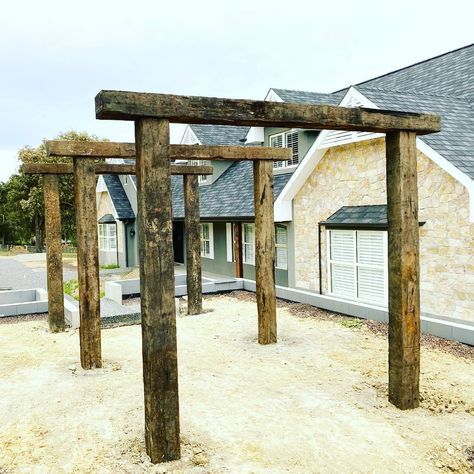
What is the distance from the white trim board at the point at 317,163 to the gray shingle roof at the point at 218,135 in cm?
760

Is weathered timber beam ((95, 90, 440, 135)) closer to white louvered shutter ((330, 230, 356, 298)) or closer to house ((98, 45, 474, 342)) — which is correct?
house ((98, 45, 474, 342))

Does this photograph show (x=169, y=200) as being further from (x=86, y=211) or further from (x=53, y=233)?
(x=53, y=233)

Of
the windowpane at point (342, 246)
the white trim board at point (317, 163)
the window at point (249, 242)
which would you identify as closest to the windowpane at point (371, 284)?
the windowpane at point (342, 246)

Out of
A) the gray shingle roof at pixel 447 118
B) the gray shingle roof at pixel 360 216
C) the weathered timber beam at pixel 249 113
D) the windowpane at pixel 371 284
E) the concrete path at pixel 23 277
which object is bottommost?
the concrete path at pixel 23 277

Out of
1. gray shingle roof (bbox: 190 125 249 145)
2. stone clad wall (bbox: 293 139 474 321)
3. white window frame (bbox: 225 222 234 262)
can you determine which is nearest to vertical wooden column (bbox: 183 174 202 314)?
stone clad wall (bbox: 293 139 474 321)

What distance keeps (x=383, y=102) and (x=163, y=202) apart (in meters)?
8.58

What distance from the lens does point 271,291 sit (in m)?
8.80

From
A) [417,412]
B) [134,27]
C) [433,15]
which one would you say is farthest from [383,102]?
[433,15]

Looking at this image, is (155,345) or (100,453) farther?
(100,453)

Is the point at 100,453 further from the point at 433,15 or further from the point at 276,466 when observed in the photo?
the point at 433,15

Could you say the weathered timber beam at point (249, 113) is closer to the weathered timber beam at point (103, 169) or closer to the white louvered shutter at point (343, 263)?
the weathered timber beam at point (103, 169)

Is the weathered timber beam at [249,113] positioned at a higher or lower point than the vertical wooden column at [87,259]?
Answer: higher

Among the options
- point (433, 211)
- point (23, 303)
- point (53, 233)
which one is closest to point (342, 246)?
point (433, 211)

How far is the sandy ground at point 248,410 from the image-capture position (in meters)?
4.61
